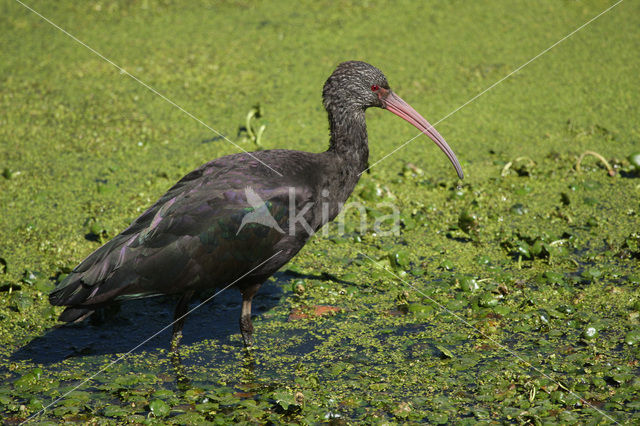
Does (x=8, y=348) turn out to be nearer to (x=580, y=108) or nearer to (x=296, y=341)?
(x=296, y=341)

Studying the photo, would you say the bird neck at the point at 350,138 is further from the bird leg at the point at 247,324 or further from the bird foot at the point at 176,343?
the bird foot at the point at 176,343

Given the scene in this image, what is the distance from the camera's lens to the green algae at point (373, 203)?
419 cm

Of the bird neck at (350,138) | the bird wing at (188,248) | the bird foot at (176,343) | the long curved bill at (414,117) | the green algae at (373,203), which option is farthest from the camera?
the long curved bill at (414,117)

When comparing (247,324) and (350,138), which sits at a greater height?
(350,138)

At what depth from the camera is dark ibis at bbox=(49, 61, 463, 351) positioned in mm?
4336

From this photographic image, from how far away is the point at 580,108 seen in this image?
7496 millimetres

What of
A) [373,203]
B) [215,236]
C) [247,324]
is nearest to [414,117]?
[373,203]

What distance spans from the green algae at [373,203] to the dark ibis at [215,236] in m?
0.50

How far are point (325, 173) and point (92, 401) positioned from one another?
6.47 feet

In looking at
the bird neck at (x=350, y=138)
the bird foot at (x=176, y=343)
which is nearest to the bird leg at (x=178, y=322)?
the bird foot at (x=176, y=343)

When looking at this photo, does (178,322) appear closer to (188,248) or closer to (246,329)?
(246,329)

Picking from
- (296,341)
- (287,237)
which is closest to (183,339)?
(296,341)

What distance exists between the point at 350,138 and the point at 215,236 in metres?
1.19

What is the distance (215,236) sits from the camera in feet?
14.3
